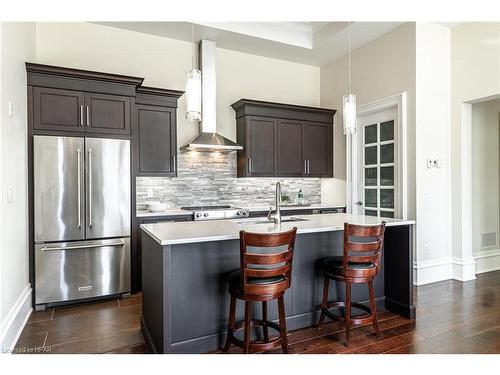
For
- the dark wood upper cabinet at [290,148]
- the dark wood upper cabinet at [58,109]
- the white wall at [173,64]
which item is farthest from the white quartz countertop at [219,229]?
the white wall at [173,64]

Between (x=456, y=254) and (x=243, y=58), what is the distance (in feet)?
13.8

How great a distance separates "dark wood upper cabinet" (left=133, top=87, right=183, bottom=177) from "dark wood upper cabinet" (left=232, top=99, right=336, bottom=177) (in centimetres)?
110

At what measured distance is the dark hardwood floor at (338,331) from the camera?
2.56 metres

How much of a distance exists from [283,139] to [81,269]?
3.31 m

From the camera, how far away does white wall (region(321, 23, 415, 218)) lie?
428 cm

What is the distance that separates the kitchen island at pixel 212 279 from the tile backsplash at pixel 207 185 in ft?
6.42

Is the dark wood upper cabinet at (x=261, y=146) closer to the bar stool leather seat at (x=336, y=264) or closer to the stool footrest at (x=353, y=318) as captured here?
the bar stool leather seat at (x=336, y=264)

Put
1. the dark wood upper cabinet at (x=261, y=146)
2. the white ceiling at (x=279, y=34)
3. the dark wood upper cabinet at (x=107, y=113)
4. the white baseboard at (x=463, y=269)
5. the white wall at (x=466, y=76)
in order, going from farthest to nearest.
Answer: the dark wood upper cabinet at (x=261, y=146)
the white ceiling at (x=279, y=34)
the white baseboard at (x=463, y=269)
the white wall at (x=466, y=76)
the dark wood upper cabinet at (x=107, y=113)

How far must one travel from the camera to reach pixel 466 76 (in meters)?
4.29

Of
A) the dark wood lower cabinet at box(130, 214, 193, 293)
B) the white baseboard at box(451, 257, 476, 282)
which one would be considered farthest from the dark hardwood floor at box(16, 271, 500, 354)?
the white baseboard at box(451, 257, 476, 282)

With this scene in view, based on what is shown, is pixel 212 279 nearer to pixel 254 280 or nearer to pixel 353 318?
pixel 254 280

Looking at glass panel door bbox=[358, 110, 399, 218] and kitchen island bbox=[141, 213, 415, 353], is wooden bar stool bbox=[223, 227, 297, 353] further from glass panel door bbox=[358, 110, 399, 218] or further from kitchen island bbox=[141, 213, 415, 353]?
glass panel door bbox=[358, 110, 399, 218]

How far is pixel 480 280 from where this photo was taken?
14.2ft
